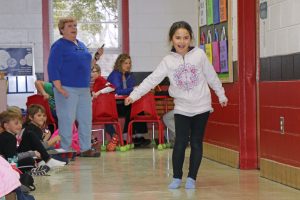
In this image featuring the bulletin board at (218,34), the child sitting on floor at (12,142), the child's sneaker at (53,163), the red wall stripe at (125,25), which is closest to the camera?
the child sitting on floor at (12,142)

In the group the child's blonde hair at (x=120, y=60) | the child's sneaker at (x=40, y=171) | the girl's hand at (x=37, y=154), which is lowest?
the child's sneaker at (x=40, y=171)

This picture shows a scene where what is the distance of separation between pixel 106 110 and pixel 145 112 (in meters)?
0.54

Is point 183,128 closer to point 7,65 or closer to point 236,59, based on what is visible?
point 236,59

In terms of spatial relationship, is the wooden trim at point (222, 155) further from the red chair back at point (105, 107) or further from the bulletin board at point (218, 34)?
the red chair back at point (105, 107)

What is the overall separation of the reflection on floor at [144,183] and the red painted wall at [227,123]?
238 millimetres

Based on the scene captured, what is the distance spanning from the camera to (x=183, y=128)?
4668 millimetres

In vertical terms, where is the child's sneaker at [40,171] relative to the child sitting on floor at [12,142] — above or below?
below

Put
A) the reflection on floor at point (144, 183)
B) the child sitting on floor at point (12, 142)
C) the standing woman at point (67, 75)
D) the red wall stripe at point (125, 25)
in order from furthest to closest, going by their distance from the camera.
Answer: the red wall stripe at point (125, 25), the standing woman at point (67, 75), the child sitting on floor at point (12, 142), the reflection on floor at point (144, 183)

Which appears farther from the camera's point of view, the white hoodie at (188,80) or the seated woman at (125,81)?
the seated woman at (125,81)

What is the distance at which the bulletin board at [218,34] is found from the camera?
593 cm

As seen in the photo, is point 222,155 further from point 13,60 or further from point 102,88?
point 13,60

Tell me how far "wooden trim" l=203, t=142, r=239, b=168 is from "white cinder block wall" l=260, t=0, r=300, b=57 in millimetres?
1044

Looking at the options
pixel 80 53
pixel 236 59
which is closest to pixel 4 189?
pixel 236 59

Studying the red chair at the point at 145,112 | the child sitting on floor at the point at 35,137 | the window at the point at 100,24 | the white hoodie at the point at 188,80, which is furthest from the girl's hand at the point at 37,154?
the window at the point at 100,24
